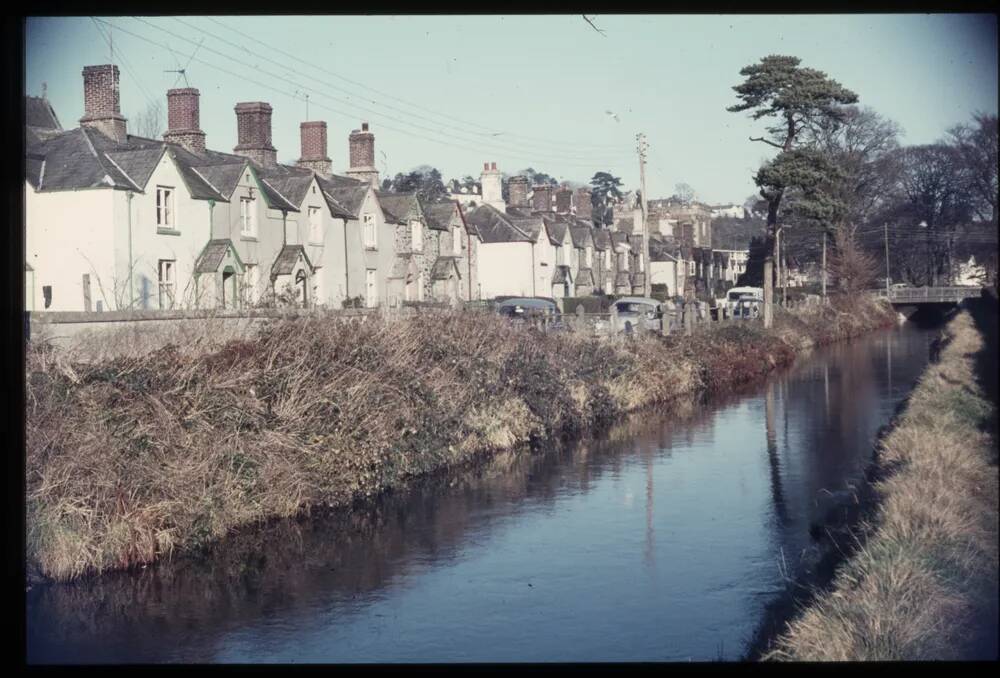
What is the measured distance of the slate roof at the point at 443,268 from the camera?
171ft

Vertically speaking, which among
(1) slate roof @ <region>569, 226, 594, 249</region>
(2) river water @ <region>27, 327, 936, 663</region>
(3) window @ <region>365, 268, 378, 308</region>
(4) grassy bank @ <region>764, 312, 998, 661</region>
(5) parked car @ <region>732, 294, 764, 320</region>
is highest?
(1) slate roof @ <region>569, 226, 594, 249</region>

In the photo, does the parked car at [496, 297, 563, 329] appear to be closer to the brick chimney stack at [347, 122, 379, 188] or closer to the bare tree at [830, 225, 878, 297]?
the brick chimney stack at [347, 122, 379, 188]

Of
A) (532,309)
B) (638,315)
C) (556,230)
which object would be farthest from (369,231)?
(556,230)

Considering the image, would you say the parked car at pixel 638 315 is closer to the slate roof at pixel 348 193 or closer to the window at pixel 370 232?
the window at pixel 370 232

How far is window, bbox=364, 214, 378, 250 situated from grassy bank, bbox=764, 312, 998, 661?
3193cm

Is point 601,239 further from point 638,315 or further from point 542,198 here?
point 638,315

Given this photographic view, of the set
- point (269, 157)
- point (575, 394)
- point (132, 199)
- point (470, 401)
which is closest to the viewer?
point (470, 401)

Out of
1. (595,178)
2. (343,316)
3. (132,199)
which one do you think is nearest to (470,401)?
(343,316)

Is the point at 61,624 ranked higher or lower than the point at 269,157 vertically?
lower

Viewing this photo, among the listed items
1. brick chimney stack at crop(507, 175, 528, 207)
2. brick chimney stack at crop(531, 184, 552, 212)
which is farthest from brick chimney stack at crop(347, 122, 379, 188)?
brick chimney stack at crop(531, 184, 552, 212)

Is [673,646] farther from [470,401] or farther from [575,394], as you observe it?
[575,394]

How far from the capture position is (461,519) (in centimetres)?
1691

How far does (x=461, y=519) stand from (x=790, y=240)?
60089 millimetres

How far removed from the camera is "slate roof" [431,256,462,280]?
52.1 meters
